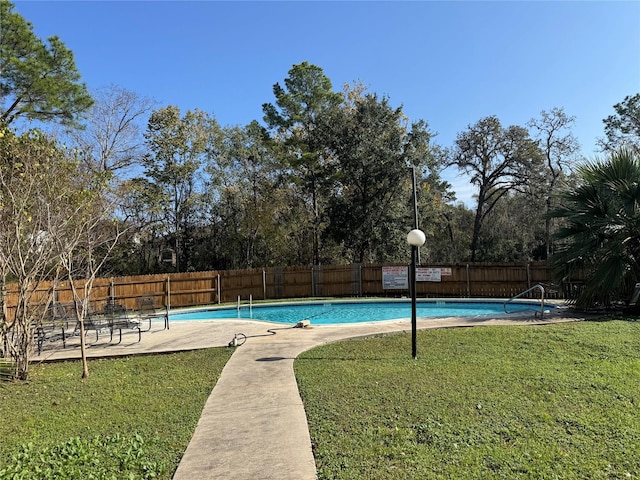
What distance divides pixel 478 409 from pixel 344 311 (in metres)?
13.6

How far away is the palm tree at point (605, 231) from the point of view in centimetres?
1079

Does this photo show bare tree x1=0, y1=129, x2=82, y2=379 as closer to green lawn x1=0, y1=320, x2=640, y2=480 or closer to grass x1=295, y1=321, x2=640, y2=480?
green lawn x1=0, y1=320, x2=640, y2=480

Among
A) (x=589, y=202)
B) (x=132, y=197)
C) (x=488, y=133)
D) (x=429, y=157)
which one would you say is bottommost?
(x=589, y=202)

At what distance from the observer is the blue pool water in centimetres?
1656

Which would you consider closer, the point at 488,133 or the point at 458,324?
the point at 458,324

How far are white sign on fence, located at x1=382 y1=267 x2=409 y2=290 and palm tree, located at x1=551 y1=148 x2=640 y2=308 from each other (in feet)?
31.3

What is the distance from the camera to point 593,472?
3.26 metres

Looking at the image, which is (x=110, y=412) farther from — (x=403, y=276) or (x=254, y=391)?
(x=403, y=276)

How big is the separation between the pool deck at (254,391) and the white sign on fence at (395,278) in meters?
9.16

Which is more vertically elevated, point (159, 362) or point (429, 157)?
point (429, 157)

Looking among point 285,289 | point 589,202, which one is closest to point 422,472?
point 589,202

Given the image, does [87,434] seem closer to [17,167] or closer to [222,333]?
[17,167]

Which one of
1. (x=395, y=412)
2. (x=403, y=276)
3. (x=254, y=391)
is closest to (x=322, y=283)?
(x=403, y=276)

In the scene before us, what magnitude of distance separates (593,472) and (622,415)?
146cm
